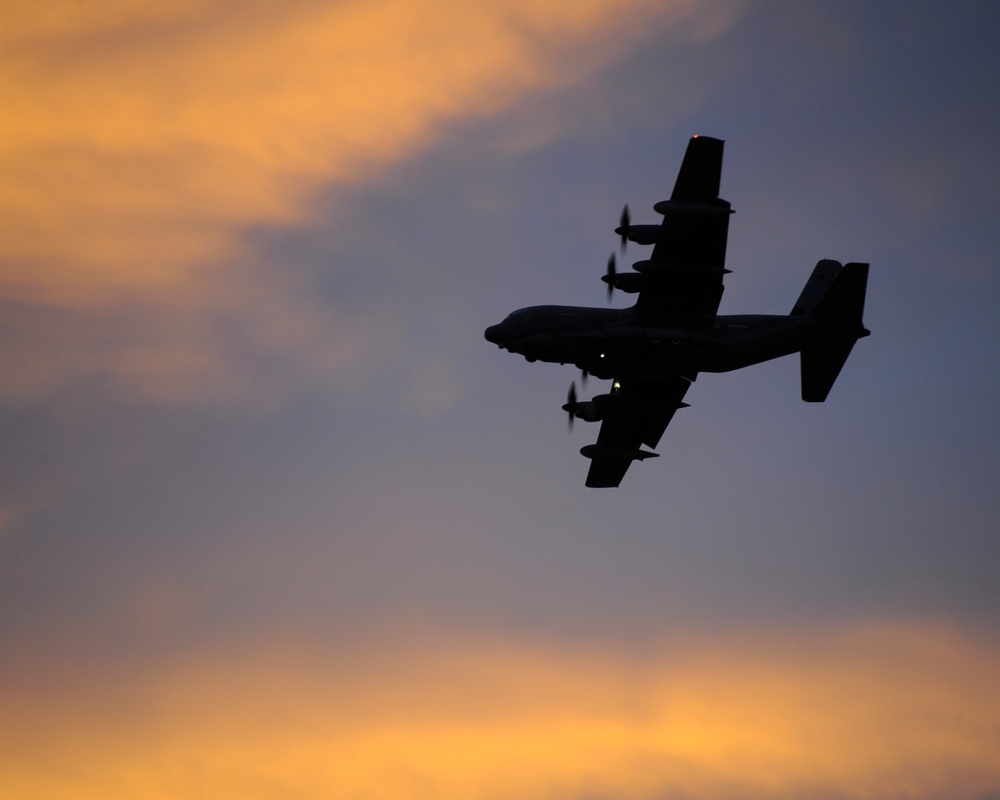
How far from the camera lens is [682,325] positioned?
205 feet

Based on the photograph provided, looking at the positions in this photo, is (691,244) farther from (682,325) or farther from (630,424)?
(630,424)

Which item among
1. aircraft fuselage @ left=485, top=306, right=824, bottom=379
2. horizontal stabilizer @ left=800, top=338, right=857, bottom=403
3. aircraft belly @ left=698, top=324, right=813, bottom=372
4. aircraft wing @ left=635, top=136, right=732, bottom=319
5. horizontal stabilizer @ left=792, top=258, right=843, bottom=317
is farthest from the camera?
horizontal stabilizer @ left=792, top=258, right=843, bottom=317

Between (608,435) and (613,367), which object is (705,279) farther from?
(608,435)

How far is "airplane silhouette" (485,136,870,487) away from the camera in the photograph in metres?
60.4

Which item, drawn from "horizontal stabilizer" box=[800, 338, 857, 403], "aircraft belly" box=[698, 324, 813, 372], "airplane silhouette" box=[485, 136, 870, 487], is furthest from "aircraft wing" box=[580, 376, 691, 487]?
"horizontal stabilizer" box=[800, 338, 857, 403]

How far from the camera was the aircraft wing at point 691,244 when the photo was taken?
58.3 meters

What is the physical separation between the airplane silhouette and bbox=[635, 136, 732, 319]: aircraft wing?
5 centimetres

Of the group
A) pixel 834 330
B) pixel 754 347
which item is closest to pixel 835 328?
pixel 834 330

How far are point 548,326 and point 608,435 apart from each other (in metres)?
9.20

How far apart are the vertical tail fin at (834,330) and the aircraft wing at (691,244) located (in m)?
5.16

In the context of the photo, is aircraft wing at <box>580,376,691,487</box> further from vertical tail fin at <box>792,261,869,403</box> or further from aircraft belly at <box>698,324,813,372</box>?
vertical tail fin at <box>792,261,869,403</box>

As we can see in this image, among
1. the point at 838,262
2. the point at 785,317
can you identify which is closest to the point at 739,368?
the point at 785,317

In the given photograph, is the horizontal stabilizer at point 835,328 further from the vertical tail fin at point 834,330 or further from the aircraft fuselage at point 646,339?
the aircraft fuselage at point 646,339

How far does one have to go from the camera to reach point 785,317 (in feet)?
210
